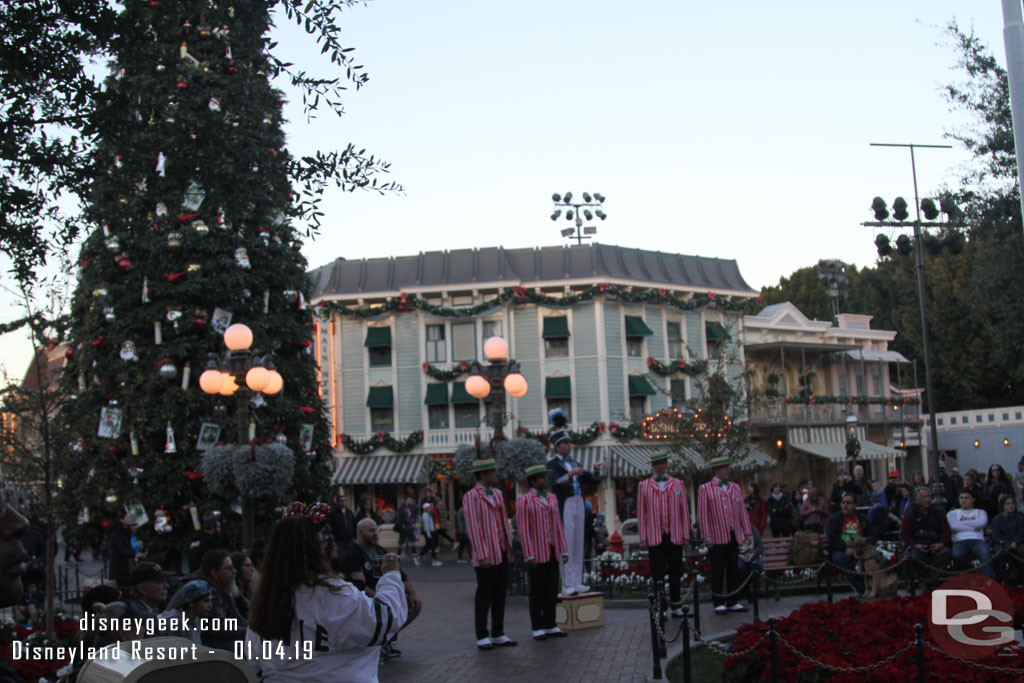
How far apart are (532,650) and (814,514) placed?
10.2 meters

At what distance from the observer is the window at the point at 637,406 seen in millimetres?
41781

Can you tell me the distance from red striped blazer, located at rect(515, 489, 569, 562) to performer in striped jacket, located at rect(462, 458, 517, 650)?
0.36m

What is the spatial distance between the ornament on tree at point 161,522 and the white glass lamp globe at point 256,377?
747 cm

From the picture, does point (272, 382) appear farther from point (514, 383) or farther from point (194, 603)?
point (194, 603)

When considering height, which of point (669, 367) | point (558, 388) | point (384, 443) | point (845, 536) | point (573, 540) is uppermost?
point (669, 367)

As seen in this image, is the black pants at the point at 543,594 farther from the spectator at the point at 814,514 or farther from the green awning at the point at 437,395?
the green awning at the point at 437,395

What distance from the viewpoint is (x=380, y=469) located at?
135ft

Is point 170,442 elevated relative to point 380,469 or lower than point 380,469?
elevated

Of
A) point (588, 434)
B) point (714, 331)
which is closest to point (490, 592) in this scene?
point (588, 434)

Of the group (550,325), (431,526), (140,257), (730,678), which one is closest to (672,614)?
(730,678)

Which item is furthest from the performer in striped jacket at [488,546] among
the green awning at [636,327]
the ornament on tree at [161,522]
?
the green awning at [636,327]

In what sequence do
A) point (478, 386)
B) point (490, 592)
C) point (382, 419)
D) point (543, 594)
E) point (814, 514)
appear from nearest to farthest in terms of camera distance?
1. point (490, 592)
2. point (543, 594)
3. point (478, 386)
4. point (814, 514)
5. point (382, 419)

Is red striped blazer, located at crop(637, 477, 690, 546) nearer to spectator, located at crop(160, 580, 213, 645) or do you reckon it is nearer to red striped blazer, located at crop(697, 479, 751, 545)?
red striped blazer, located at crop(697, 479, 751, 545)

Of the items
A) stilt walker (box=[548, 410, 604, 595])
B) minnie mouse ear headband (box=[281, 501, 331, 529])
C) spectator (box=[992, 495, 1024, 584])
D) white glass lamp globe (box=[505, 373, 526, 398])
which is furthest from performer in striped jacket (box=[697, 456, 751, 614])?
minnie mouse ear headband (box=[281, 501, 331, 529])
